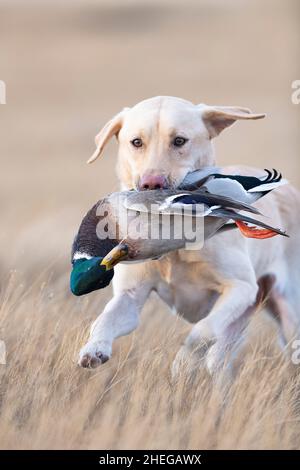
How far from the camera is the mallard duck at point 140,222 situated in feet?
14.5

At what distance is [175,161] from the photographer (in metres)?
4.93

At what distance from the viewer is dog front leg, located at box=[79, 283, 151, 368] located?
4.67 m

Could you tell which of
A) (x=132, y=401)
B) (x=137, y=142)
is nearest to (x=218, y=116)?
(x=137, y=142)

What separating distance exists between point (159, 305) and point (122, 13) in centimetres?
1206

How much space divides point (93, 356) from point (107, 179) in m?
6.94

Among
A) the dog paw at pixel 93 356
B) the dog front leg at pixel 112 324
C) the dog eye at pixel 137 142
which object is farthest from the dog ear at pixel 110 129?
the dog paw at pixel 93 356

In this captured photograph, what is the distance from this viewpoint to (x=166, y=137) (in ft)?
16.4

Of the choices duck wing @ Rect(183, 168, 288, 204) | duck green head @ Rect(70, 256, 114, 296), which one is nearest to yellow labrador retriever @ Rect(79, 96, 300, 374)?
duck wing @ Rect(183, 168, 288, 204)

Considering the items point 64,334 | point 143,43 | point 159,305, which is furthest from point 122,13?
point 64,334

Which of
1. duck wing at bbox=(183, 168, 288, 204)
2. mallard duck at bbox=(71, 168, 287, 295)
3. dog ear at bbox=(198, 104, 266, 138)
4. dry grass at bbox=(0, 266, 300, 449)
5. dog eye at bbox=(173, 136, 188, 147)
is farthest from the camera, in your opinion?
dog ear at bbox=(198, 104, 266, 138)

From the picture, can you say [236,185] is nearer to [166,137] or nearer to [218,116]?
[166,137]

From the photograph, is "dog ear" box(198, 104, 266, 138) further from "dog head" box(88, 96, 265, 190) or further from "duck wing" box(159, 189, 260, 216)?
"duck wing" box(159, 189, 260, 216)
